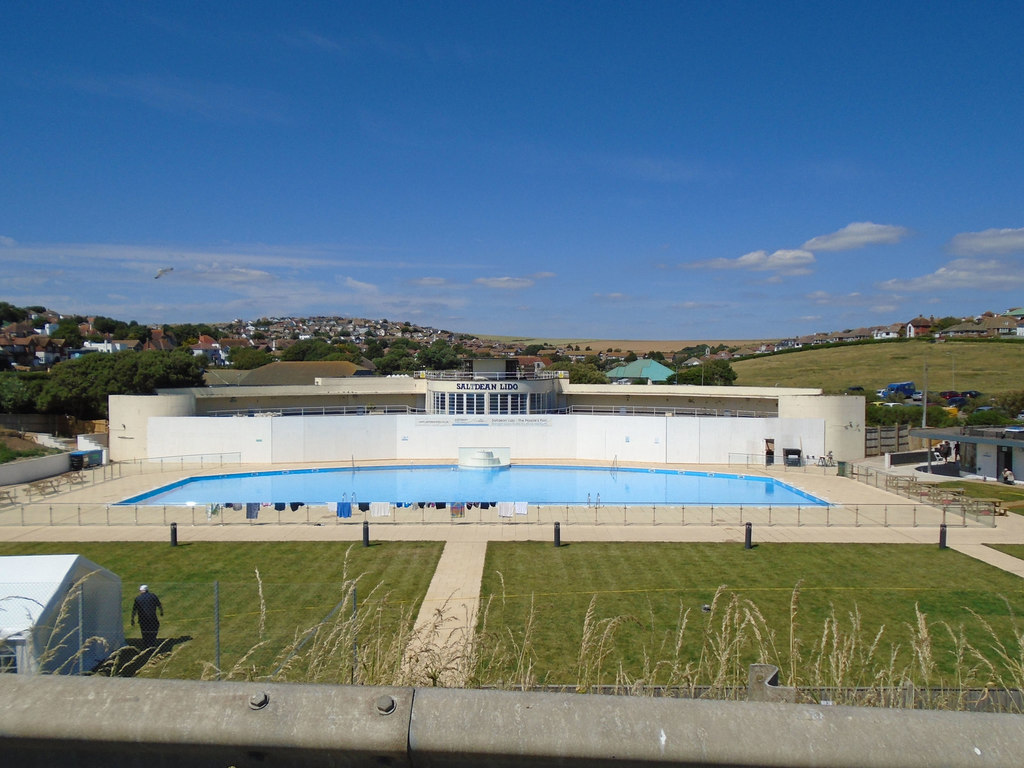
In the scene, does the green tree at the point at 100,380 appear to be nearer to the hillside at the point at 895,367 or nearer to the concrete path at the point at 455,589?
the concrete path at the point at 455,589

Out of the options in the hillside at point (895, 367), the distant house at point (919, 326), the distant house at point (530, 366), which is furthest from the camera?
the distant house at point (919, 326)

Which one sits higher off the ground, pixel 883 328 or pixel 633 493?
pixel 883 328

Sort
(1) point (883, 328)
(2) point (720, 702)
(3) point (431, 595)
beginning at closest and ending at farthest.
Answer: (2) point (720, 702)
(3) point (431, 595)
(1) point (883, 328)

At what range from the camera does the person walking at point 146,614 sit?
9.83 m

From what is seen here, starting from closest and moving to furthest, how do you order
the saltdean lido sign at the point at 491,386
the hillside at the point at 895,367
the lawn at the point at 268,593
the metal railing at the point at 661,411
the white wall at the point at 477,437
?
the lawn at the point at 268,593 → the white wall at the point at 477,437 → the saltdean lido sign at the point at 491,386 → the metal railing at the point at 661,411 → the hillside at the point at 895,367

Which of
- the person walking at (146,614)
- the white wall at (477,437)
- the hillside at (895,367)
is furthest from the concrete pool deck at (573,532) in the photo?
the hillside at (895,367)

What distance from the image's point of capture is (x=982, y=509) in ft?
75.6

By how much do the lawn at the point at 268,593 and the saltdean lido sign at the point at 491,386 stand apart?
2166 cm

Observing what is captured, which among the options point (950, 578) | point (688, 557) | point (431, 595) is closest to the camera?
point (431, 595)

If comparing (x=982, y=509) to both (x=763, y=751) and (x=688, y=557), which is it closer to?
(x=688, y=557)

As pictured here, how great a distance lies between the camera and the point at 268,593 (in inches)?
509

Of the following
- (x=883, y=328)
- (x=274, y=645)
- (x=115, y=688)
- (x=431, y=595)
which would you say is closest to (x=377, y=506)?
(x=431, y=595)

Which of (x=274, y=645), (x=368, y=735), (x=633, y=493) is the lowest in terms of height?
(x=633, y=493)

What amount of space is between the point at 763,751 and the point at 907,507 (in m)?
24.7
